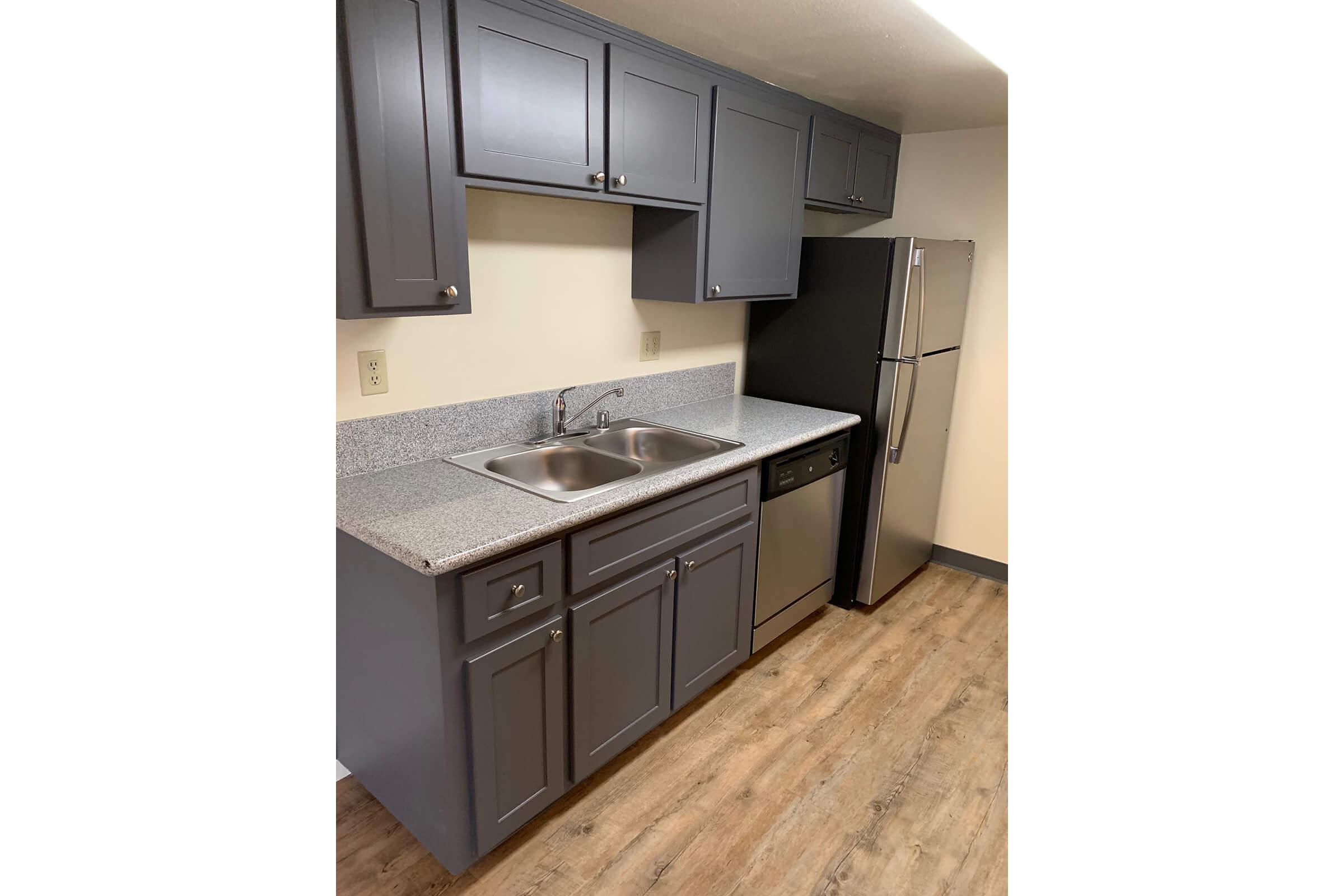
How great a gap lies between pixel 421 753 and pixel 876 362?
6.56 feet

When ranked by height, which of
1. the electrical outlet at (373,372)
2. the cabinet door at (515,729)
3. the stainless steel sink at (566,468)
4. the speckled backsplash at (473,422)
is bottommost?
the cabinet door at (515,729)

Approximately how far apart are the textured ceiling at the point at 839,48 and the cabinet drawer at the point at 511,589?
1395mm

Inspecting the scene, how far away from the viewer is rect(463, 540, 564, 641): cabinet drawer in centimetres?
153

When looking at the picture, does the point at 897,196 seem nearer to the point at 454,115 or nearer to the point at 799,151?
the point at 799,151

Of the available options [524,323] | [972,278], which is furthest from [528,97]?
[972,278]

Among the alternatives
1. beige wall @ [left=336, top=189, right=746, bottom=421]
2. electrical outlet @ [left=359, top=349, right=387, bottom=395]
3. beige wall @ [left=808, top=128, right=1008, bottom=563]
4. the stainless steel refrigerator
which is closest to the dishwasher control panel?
the stainless steel refrigerator

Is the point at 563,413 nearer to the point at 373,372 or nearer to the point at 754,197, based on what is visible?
the point at 373,372

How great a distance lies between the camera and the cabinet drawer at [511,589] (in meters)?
1.53

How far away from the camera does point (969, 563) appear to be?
11.4ft

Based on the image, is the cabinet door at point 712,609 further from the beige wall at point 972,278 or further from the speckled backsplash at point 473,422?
the beige wall at point 972,278

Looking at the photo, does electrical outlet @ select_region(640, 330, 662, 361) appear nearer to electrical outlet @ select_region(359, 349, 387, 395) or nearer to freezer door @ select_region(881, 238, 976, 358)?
freezer door @ select_region(881, 238, 976, 358)

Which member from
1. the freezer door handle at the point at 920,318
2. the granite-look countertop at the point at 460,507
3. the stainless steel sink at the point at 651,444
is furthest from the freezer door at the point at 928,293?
the stainless steel sink at the point at 651,444
